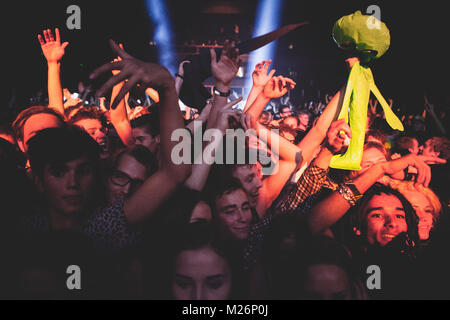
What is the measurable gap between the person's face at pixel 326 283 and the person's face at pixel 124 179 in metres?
1.05

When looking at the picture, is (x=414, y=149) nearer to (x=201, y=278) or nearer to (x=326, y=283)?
(x=326, y=283)

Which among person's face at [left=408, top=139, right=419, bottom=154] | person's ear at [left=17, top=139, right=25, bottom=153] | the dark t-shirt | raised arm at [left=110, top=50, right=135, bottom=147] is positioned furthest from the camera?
person's face at [left=408, top=139, right=419, bottom=154]

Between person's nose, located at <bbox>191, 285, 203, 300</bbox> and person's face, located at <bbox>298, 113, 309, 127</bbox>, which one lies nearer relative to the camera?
person's nose, located at <bbox>191, 285, 203, 300</bbox>

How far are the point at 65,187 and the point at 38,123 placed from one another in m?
1.01

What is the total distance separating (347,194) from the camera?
1812 mm

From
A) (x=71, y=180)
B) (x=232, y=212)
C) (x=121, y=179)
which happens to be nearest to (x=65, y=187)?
(x=71, y=180)

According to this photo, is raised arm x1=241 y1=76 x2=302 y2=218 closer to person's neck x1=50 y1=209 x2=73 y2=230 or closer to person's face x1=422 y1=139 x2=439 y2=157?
person's neck x1=50 y1=209 x2=73 y2=230

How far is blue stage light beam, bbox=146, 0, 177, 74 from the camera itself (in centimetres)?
1305

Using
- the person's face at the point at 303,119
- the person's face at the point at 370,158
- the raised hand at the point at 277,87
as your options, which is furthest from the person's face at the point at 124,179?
the person's face at the point at 303,119

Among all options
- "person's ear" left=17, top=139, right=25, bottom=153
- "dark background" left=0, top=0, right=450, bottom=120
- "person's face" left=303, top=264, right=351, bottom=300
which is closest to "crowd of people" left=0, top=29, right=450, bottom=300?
"person's face" left=303, top=264, right=351, bottom=300

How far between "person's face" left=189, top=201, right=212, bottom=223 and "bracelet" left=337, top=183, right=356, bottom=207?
70 cm

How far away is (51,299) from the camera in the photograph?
1265mm

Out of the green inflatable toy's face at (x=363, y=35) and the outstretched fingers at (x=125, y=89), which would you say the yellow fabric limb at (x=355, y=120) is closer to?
the green inflatable toy's face at (x=363, y=35)

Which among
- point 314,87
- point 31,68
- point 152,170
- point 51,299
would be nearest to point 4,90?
point 31,68
